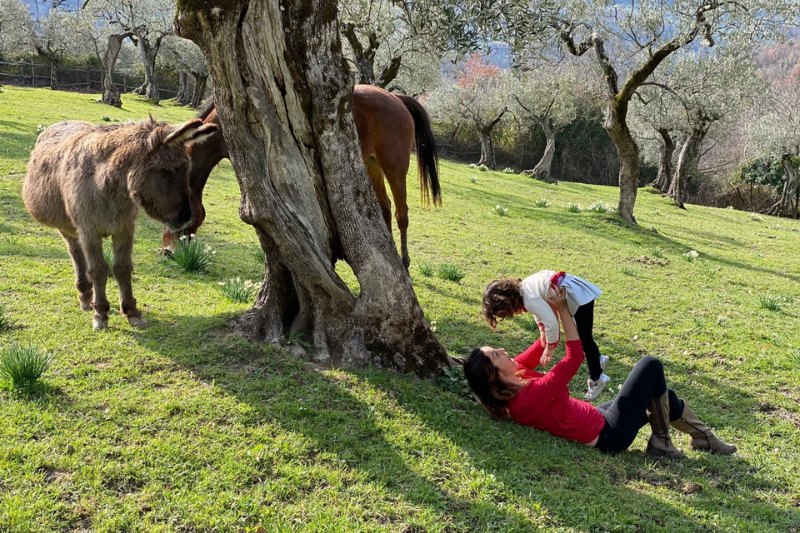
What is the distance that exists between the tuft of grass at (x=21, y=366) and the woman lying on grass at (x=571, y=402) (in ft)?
10.3

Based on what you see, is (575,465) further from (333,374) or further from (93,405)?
(93,405)

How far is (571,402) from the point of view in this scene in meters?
4.55

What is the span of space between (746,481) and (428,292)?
4.65 m

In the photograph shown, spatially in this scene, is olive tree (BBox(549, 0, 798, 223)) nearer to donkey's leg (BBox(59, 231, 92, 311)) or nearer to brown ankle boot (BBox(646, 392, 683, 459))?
brown ankle boot (BBox(646, 392, 683, 459))

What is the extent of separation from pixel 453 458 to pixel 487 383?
2.16 feet

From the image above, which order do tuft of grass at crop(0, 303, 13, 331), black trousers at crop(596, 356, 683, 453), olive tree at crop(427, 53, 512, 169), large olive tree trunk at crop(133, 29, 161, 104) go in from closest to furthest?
black trousers at crop(596, 356, 683, 453)
tuft of grass at crop(0, 303, 13, 331)
large olive tree trunk at crop(133, 29, 161, 104)
olive tree at crop(427, 53, 512, 169)

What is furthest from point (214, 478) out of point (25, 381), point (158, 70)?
point (158, 70)

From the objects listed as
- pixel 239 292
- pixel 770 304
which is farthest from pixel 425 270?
pixel 770 304

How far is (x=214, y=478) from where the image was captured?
11.1 ft

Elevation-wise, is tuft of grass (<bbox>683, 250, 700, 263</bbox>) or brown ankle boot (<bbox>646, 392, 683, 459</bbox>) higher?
tuft of grass (<bbox>683, 250, 700, 263</bbox>)

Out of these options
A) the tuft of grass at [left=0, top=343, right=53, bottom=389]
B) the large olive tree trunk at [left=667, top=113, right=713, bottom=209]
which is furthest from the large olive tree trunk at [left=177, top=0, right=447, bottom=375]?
the large olive tree trunk at [left=667, top=113, right=713, bottom=209]

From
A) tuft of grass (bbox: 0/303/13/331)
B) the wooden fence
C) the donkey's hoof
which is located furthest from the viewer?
the wooden fence

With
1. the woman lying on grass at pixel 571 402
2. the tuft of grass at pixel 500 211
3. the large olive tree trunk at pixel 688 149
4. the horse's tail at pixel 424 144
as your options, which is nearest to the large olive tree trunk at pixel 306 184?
the woman lying on grass at pixel 571 402

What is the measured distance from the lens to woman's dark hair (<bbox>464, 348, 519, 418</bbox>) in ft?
14.2
